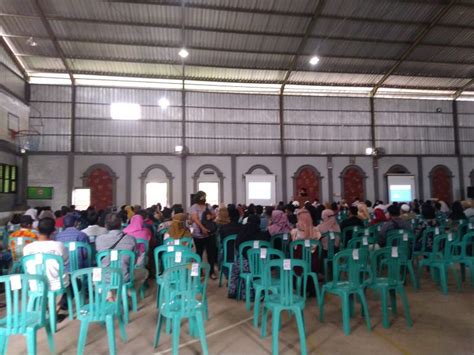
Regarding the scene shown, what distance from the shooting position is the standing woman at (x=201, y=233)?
212 inches

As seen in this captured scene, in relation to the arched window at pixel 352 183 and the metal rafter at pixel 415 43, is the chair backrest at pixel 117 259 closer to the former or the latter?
the metal rafter at pixel 415 43

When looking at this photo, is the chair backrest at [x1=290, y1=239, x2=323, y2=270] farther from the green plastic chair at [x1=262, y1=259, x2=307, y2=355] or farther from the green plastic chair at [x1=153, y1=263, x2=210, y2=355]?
the green plastic chair at [x1=153, y1=263, x2=210, y2=355]

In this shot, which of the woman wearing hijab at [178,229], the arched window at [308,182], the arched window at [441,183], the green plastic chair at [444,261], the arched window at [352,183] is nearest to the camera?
the green plastic chair at [444,261]

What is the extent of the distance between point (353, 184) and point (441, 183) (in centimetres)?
456

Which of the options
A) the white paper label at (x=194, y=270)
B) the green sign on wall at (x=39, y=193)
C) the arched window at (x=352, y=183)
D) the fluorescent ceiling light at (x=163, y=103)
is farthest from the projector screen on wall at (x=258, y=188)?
the white paper label at (x=194, y=270)

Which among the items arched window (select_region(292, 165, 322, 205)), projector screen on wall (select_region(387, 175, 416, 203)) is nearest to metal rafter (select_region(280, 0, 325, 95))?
arched window (select_region(292, 165, 322, 205))

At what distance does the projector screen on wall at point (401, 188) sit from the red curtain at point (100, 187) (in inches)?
490

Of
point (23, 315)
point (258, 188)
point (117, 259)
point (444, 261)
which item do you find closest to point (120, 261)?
point (117, 259)

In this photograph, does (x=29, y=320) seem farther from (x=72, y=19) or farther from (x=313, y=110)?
(x=313, y=110)

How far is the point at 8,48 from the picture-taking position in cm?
1166

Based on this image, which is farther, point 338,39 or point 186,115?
point 186,115

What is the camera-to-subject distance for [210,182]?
14.3 meters

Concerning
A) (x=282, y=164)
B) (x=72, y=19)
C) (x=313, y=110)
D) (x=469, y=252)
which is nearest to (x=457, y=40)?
(x=313, y=110)

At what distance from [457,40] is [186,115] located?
11.2m
